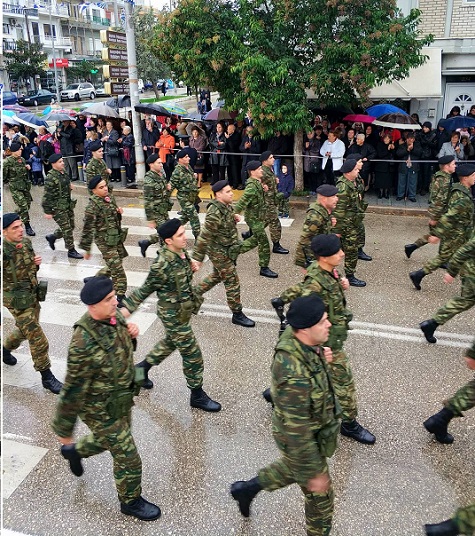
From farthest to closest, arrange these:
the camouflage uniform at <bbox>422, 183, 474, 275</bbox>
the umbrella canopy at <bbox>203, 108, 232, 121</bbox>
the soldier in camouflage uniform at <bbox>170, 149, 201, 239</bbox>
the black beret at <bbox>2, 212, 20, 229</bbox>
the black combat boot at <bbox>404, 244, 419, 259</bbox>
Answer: the umbrella canopy at <bbox>203, 108, 232, 121</bbox> → the soldier in camouflage uniform at <bbox>170, 149, 201, 239</bbox> → the black combat boot at <bbox>404, 244, 419, 259</bbox> → the camouflage uniform at <bbox>422, 183, 474, 275</bbox> → the black beret at <bbox>2, 212, 20, 229</bbox>

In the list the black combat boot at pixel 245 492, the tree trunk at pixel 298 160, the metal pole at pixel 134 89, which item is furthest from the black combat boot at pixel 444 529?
the metal pole at pixel 134 89

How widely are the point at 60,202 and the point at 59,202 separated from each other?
0.02 m

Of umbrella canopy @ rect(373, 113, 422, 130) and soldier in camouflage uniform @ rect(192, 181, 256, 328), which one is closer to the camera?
soldier in camouflage uniform @ rect(192, 181, 256, 328)

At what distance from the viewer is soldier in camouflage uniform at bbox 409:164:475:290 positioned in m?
7.56

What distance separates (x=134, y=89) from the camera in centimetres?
1478

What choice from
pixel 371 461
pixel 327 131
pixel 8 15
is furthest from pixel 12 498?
pixel 8 15

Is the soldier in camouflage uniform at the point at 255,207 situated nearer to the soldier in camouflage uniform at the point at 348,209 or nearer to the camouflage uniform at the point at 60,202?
the soldier in camouflage uniform at the point at 348,209

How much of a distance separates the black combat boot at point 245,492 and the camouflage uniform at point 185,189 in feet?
22.7

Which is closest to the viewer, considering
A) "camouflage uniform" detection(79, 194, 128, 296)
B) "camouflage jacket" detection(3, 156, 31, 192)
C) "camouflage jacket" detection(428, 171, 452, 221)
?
"camouflage uniform" detection(79, 194, 128, 296)

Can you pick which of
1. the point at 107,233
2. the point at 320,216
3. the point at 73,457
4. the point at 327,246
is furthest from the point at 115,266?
the point at 327,246

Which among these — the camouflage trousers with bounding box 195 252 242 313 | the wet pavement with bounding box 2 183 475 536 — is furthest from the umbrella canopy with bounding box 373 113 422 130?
the camouflage trousers with bounding box 195 252 242 313

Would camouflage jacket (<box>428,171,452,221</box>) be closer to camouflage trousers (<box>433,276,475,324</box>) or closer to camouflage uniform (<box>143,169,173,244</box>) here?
camouflage trousers (<box>433,276,475,324</box>)

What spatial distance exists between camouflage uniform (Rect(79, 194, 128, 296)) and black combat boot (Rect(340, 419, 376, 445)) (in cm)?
429

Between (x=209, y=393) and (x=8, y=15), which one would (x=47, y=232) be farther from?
(x=8, y=15)
